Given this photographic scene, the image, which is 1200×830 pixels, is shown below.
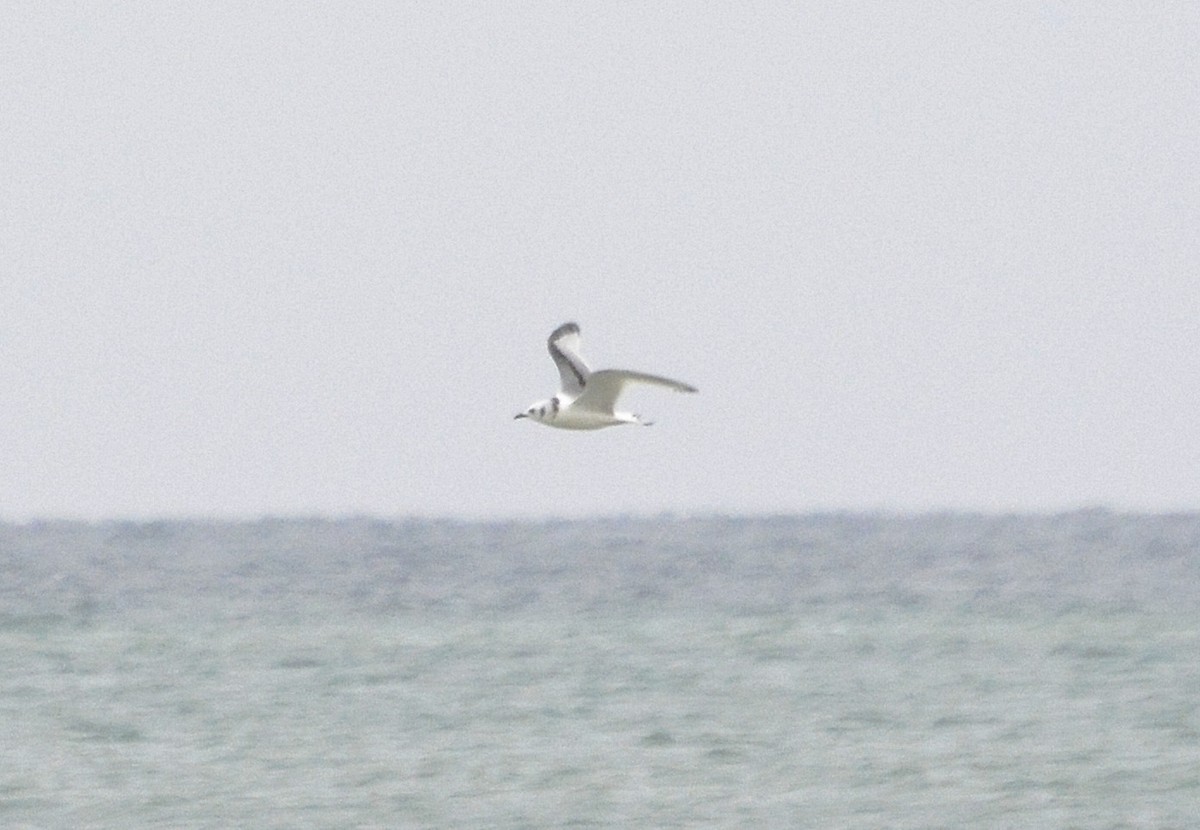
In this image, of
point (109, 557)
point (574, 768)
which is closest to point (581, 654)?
point (574, 768)

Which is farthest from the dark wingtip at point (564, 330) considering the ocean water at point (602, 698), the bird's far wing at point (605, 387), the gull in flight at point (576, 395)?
the ocean water at point (602, 698)

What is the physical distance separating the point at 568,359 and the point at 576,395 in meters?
0.32

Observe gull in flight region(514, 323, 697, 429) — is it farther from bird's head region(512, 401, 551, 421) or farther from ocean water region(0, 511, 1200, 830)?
ocean water region(0, 511, 1200, 830)

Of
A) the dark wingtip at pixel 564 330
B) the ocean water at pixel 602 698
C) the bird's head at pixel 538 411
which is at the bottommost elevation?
the ocean water at pixel 602 698

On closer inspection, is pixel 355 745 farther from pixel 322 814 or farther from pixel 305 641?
pixel 305 641

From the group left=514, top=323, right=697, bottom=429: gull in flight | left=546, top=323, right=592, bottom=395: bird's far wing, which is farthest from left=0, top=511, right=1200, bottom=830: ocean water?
left=546, top=323, right=592, bottom=395: bird's far wing

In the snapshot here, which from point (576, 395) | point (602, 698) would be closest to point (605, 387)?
Result: point (576, 395)

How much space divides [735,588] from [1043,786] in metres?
25.0

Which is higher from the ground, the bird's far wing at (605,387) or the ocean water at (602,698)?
the bird's far wing at (605,387)

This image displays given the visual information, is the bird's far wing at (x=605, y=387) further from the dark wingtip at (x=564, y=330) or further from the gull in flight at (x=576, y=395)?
the dark wingtip at (x=564, y=330)

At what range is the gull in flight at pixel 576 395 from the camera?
21.2 m

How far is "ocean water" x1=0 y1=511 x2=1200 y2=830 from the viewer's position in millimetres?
20297

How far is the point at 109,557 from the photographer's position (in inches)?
2354

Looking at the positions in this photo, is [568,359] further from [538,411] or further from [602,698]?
[602,698]
